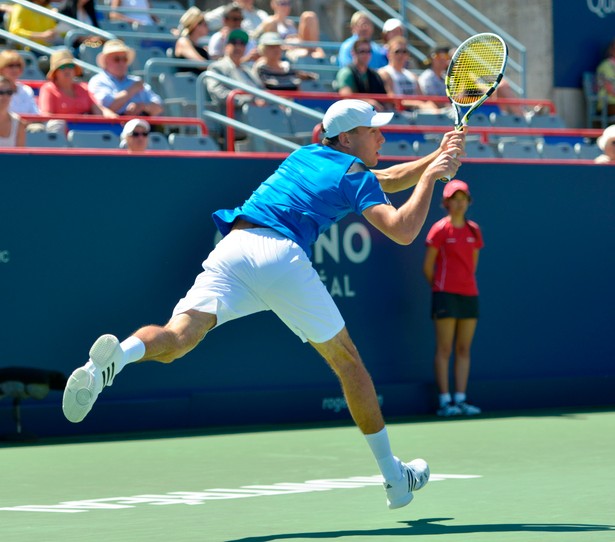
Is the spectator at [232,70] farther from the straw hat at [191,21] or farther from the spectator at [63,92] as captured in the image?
the spectator at [63,92]

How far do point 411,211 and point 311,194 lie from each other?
0.49m

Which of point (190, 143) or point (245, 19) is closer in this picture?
point (190, 143)

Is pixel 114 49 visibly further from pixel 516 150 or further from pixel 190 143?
pixel 516 150

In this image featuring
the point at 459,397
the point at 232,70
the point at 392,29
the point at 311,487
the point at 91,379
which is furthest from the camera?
the point at 392,29

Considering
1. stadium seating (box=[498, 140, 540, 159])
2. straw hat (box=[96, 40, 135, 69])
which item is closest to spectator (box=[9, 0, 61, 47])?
straw hat (box=[96, 40, 135, 69])

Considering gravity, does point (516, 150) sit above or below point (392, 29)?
below

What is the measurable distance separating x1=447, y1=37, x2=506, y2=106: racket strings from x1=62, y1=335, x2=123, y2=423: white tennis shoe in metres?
2.46

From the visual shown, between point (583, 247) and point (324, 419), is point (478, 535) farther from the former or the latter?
point (583, 247)

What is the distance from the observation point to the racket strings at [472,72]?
7.29m

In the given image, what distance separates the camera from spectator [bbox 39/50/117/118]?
12.3 metres

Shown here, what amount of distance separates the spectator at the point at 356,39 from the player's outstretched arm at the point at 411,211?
30.8ft

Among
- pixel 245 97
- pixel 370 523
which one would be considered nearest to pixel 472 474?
pixel 370 523

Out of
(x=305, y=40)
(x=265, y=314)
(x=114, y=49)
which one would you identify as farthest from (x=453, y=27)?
(x=265, y=314)

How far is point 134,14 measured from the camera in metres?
17.2
